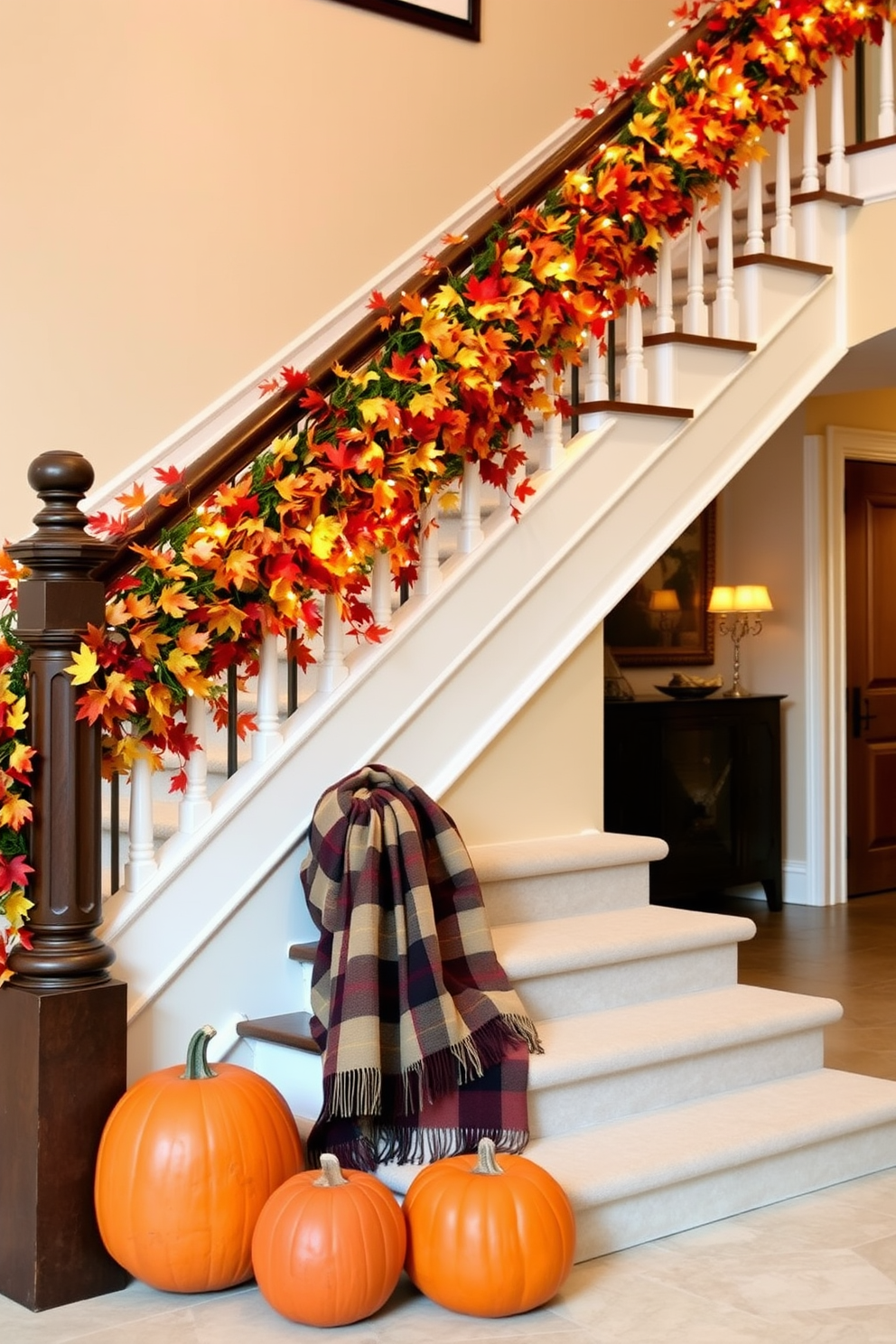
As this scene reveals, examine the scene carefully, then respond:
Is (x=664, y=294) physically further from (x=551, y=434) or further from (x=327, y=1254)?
(x=327, y=1254)

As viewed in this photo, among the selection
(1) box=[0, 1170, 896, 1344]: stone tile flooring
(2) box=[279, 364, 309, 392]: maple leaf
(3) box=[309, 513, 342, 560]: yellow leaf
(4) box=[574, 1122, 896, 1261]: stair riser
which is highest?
(2) box=[279, 364, 309, 392]: maple leaf

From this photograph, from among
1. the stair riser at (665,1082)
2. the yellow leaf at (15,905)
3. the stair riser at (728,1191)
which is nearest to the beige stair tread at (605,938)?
the stair riser at (665,1082)

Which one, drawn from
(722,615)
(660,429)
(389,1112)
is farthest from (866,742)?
(389,1112)

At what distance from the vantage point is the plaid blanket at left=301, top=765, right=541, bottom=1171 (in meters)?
2.78

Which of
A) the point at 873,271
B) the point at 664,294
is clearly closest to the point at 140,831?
the point at 664,294

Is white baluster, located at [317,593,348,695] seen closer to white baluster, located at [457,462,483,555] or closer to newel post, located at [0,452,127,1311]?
white baluster, located at [457,462,483,555]

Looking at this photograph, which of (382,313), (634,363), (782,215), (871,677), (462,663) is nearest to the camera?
(382,313)

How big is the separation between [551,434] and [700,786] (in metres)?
3.10

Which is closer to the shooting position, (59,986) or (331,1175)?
(331,1175)

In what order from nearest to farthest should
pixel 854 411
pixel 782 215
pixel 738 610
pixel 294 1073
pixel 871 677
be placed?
pixel 294 1073
pixel 782 215
pixel 738 610
pixel 854 411
pixel 871 677

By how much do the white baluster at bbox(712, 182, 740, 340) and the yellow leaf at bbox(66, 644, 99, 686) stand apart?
7.20ft

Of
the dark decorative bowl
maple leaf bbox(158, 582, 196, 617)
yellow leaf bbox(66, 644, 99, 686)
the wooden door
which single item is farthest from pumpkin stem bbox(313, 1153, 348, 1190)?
the wooden door

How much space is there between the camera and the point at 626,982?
3.36 meters

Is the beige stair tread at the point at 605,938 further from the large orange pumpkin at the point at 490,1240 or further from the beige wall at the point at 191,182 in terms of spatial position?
the beige wall at the point at 191,182
